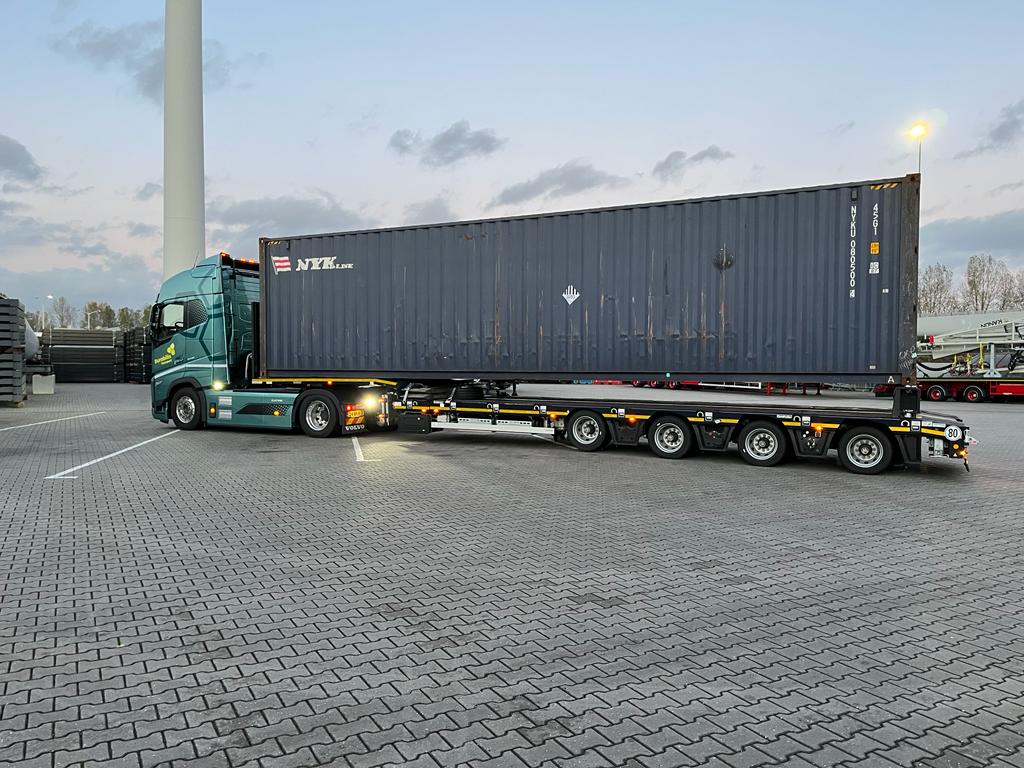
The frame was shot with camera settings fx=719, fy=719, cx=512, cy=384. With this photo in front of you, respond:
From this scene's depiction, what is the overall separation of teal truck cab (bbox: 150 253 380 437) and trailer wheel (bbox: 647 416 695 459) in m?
6.04

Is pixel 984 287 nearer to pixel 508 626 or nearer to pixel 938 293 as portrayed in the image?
pixel 938 293

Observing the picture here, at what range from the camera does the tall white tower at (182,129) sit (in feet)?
97.7

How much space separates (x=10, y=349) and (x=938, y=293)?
65.5 metres

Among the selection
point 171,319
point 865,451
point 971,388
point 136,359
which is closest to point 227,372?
point 171,319

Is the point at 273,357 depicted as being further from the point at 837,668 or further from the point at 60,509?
the point at 837,668

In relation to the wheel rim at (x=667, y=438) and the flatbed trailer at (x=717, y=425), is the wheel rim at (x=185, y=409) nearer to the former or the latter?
the flatbed trailer at (x=717, y=425)

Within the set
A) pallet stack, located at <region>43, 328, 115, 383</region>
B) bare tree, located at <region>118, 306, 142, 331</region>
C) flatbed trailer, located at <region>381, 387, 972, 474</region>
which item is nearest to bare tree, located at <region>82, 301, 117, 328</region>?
bare tree, located at <region>118, 306, 142, 331</region>

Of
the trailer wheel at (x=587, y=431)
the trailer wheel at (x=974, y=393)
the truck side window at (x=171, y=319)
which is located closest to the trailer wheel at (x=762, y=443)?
the trailer wheel at (x=587, y=431)

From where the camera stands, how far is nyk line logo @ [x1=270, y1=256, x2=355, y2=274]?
1439cm

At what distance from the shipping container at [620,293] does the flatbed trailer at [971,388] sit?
1772 cm

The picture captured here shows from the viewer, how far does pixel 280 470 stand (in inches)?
420

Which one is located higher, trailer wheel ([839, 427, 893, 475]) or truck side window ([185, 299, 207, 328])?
truck side window ([185, 299, 207, 328])

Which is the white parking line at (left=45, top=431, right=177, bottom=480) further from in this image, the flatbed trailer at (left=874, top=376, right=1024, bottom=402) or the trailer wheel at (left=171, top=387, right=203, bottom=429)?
the flatbed trailer at (left=874, top=376, right=1024, bottom=402)

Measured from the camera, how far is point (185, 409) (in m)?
16.2
